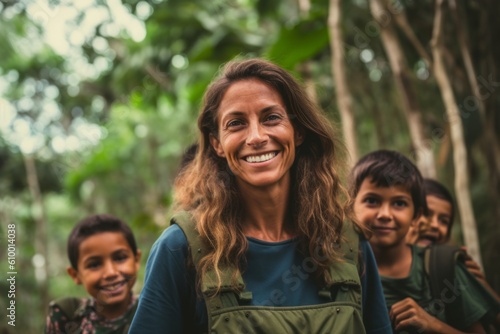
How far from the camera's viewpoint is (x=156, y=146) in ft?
36.2

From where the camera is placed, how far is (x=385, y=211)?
256cm

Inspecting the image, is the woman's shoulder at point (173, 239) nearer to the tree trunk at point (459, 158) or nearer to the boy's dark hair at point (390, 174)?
the boy's dark hair at point (390, 174)

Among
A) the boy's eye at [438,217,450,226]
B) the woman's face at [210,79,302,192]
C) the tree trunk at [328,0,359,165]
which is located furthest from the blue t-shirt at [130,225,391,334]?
the tree trunk at [328,0,359,165]

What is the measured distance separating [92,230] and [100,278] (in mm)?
296

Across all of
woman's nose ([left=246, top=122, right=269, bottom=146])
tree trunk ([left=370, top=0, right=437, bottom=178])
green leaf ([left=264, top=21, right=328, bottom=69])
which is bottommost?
woman's nose ([left=246, top=122, right=269, bottom=146])

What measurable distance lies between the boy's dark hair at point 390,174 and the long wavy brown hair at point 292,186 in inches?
22.3

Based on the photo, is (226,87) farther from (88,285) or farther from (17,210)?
(17,210)

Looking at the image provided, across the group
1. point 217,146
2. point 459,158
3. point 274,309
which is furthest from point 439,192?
point 274,309

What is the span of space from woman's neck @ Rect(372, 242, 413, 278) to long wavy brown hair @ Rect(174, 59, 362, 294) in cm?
65

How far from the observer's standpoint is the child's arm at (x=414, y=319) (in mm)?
2201

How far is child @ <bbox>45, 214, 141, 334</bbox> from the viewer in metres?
2.76

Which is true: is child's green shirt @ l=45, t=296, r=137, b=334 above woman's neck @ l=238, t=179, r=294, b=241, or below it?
below

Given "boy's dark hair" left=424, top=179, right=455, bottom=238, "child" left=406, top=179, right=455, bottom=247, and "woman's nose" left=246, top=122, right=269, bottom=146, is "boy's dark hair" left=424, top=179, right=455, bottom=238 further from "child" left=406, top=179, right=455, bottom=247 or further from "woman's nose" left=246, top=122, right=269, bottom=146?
"woman's nose" left=246, top=122, right=269, bottom=146

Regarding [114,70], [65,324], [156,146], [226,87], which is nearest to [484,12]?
[226,87]
